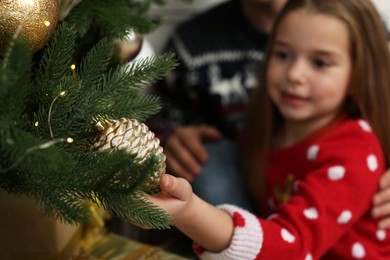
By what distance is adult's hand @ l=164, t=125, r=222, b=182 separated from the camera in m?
1.22

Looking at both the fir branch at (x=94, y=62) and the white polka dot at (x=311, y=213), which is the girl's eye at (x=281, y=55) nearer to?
the white polka dot at (x=311, y=213)

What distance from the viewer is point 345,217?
0.91m

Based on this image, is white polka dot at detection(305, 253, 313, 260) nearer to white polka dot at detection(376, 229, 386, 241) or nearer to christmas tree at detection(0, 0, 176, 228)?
white polka dot at detection(376, 229, 386, 241)

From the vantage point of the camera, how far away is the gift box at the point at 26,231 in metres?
0.71

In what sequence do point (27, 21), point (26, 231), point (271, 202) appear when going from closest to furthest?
point (27, 21), point (26, 231), point (271, 202)

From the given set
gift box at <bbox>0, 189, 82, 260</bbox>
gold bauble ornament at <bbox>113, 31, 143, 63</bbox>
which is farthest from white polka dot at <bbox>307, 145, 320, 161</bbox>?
gift box at <bbox>0, 189, 82, 260</bbox>

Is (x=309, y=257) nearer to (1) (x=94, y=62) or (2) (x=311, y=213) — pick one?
(2) (x=311, y=213)

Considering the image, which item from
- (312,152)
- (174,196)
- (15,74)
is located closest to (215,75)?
(312,152)

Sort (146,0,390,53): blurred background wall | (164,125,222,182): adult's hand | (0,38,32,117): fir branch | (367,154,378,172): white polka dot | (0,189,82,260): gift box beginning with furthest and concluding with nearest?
(146,0,390,53): blurred background wall < (164,125,222,182): adult's hand < (367,154,378,172): white polka dot < (0,189,82,260): gift box < (0,38,32,117): fir branch

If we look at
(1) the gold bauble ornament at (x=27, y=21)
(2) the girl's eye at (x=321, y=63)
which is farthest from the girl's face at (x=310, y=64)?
(1) the gold bauble ornament at (x=27, y=21)

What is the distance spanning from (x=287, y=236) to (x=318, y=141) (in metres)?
0.26

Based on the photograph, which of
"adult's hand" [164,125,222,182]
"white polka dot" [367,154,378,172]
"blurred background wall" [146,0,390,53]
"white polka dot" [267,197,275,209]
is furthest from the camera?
"blurred background wall" [146,0,390,53]

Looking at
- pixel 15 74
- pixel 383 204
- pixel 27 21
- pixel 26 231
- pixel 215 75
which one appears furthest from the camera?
pixel 215 75

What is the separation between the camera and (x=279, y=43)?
1040 millimetres
